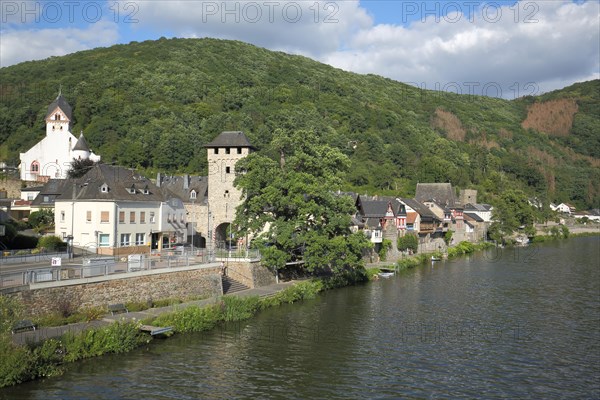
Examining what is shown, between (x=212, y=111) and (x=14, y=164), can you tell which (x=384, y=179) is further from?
(x=14, y=164)

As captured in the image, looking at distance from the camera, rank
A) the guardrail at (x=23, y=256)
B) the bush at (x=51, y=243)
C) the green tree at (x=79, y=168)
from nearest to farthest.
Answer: the guardrail at (x=23, y=256), the bush at (x=51, y=243), the green tree at (x=79, y=168)

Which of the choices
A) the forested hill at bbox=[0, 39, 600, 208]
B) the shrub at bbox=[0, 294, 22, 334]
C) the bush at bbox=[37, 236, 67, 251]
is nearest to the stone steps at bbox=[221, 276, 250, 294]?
the bush at bbox=[37, 236, 67, 251]

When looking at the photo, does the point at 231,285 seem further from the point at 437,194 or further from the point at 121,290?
the point at 437,194

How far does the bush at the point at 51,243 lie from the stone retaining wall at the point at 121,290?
13057 millimetres

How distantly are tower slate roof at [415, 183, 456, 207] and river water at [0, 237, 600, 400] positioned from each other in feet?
162

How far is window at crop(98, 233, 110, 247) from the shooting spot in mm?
43219

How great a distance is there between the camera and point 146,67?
144 metres

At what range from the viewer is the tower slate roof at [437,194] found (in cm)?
9269

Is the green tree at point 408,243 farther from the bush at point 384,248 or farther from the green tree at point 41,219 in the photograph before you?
the green tree at point 41,219

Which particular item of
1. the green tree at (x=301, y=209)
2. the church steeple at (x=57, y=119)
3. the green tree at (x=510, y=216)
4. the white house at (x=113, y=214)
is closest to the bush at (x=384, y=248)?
the green tree at (x=301, y=209)

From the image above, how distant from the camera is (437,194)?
3765 inches

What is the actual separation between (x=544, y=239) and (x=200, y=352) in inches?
3742

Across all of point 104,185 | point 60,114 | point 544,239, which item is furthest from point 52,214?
point 544,239

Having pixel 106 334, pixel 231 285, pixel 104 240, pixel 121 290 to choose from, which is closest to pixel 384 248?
pixel 231 285
